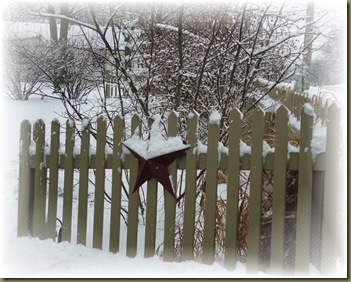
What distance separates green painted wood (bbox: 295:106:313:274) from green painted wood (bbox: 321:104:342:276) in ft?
0.34

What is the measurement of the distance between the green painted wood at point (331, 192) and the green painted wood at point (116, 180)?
1368 millimetres

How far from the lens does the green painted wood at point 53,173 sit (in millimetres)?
3021

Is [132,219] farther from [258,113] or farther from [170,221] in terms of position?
[258,113]

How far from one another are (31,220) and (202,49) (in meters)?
2.55

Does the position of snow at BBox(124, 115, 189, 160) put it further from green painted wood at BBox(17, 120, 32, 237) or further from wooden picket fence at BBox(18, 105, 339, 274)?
green painted wood at BBox(17, 120, 32, 237)

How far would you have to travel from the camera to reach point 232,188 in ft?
8.97

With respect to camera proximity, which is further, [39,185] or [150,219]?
[39,185]

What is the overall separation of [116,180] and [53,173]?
19.5 inches

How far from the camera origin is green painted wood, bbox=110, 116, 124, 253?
2.88 meters

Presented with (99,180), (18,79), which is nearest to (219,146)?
(99,180)

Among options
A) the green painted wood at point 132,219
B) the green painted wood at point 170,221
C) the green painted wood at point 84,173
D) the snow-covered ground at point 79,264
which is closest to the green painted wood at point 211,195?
the snow-covered ground at point 79,264

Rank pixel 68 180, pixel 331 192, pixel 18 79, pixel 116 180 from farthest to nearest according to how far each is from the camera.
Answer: pixel 18 79
pixel 68 180
pixel 116 180
pixel 331 192

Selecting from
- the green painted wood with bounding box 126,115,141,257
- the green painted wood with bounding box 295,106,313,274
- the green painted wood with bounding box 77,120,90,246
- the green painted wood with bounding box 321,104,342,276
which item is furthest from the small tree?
the green painted wood with bounding box 321,104,342,276

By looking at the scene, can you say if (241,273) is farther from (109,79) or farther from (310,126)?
(109,79)
